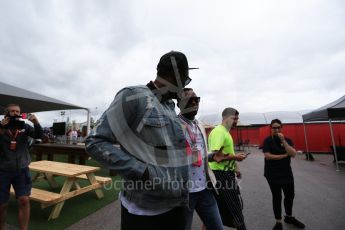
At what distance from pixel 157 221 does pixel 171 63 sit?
39.1 inches

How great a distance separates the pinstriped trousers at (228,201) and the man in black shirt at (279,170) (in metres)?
1.24

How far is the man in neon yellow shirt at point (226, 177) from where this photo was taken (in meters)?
2.69

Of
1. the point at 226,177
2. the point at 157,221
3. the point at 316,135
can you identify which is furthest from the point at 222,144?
the point at 316,135

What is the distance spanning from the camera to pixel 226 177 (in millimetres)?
2787

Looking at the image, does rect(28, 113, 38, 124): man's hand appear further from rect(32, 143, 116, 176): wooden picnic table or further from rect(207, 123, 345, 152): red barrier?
rect(207, 123, 345, 152): red barrier

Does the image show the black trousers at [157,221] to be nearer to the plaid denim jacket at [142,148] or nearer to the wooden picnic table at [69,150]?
the plaid denim jacket at [142,148]

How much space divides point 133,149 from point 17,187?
9.54 feet

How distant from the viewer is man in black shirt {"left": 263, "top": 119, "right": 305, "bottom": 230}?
3.61 meters

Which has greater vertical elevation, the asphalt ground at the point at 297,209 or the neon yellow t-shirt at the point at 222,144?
the neon yellow t-shirt at the point at 222,144

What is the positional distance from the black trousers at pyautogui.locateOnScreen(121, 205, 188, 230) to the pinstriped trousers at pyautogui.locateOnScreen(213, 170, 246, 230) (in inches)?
56.6

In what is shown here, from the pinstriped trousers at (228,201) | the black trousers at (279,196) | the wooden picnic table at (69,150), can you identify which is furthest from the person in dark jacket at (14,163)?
the wooden picnic table at (69,150)

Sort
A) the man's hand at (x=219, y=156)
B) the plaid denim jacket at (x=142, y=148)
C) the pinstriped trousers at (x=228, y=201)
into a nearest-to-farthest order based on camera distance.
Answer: the plaid denim jacket at (x=142, y=148) → the pinstriped trousers at (x=228, y=201) → the man's hand at (x=219, y=156)

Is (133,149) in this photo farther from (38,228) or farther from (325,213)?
(325,213)

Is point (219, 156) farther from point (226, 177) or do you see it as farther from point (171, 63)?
point (171, 63)
